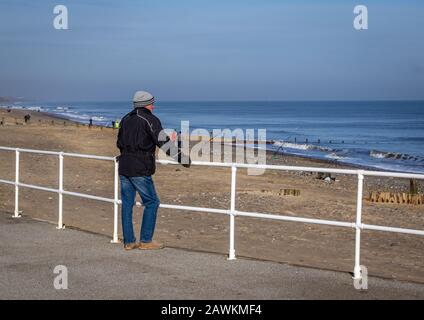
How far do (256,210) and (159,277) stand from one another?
9088mm

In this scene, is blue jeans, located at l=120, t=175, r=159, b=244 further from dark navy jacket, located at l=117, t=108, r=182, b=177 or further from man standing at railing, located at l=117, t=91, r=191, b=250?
dark navy jacket, located at l=117, t=108, r=182, b=177

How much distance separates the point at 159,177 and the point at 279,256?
36.9 ft

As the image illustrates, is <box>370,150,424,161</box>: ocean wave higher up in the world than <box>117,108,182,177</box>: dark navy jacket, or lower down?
Result: lower down

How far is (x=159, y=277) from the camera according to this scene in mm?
7520

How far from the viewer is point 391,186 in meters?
26.3

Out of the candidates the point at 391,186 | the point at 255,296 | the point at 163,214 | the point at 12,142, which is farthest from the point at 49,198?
the point at 12,142

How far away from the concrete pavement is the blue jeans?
233mm

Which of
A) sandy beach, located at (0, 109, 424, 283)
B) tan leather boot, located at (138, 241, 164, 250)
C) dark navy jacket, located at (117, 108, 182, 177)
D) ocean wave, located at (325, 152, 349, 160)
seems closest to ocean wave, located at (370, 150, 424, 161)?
ocean wave, located at (325, 152, 349, 160)

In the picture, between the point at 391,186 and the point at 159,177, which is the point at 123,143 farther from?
the point at 391,186

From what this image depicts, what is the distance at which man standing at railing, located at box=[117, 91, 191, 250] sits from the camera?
333 inches

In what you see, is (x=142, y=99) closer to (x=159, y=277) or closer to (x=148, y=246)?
(x=148, y=246)

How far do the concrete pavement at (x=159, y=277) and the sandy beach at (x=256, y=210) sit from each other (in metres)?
0.81

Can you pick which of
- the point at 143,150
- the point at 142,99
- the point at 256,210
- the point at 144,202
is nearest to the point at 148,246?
the point at 144,202

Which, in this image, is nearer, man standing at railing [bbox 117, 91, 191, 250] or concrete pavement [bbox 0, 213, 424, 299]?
concrete pavement [bbox 0, 213, 424, 299]
